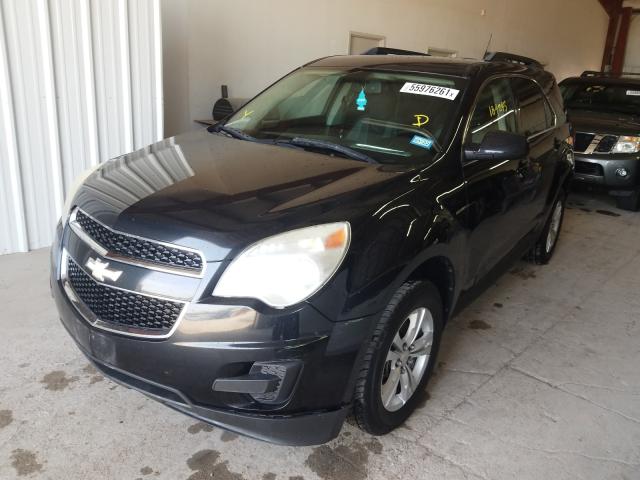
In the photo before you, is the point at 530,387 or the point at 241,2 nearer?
the point at 530,387

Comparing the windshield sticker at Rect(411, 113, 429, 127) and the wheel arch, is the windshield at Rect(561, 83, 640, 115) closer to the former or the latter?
the windshield sticker at Rect(411, 113, 429, 127)

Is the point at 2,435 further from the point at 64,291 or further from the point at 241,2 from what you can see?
the point at 241,2

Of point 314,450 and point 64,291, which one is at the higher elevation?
point 64,291

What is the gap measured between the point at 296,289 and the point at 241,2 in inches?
182

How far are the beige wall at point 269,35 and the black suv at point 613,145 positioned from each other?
9.01ft

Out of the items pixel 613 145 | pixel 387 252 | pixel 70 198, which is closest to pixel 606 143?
pixel 613 145

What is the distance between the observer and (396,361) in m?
2.32

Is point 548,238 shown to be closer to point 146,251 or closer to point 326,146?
point 326,146

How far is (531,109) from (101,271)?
2.90 m

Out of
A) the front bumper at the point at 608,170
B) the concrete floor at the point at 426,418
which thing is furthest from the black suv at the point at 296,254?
the front bumper at the point at 608,170

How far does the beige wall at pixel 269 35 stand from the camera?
17.5 ft

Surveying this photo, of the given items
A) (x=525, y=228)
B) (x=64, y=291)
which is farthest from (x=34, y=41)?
(x=525, y=228)

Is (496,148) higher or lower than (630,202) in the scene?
higher

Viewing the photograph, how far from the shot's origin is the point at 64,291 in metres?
2.20
